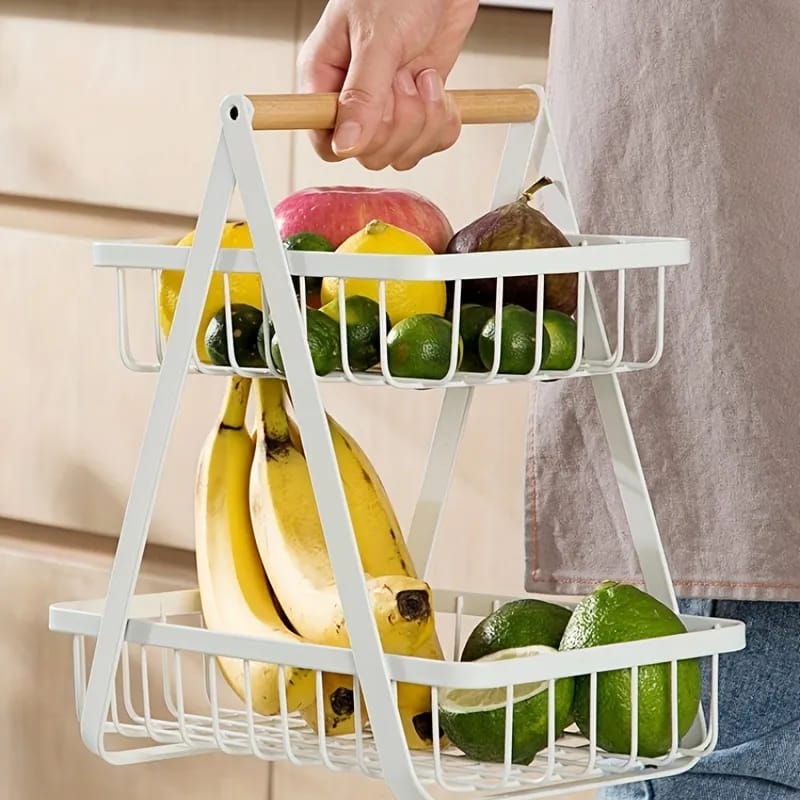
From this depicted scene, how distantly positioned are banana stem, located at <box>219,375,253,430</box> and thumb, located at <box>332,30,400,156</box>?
0.15 meters

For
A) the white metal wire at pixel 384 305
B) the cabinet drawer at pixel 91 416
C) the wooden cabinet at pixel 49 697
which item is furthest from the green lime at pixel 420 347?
the wooden cabinet at pixel 49 697

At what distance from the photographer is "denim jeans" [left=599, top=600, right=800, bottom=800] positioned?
0.91 m

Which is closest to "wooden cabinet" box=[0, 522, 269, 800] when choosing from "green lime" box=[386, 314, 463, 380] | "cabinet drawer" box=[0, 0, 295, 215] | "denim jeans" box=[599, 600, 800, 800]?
"cabinet drawer" box=[0, 0, 295, 215]

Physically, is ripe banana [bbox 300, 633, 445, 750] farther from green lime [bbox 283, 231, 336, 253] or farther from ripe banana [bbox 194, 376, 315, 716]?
green lime [bbox 283, 231, 336, 253]

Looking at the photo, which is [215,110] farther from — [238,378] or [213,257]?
[213,257]

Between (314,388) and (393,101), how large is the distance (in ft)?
0.56

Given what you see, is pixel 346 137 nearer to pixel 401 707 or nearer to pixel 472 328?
pixel 472 328

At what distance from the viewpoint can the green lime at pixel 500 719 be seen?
0.65 m

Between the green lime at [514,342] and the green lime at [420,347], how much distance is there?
0.08ft

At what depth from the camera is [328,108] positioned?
27.0 inches

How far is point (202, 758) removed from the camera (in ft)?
4.75

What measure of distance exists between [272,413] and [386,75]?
0.17 metres

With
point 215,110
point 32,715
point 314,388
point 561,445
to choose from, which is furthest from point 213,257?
point 32,715

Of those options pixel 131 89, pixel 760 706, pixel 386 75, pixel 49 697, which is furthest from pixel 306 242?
pixel 49 697
